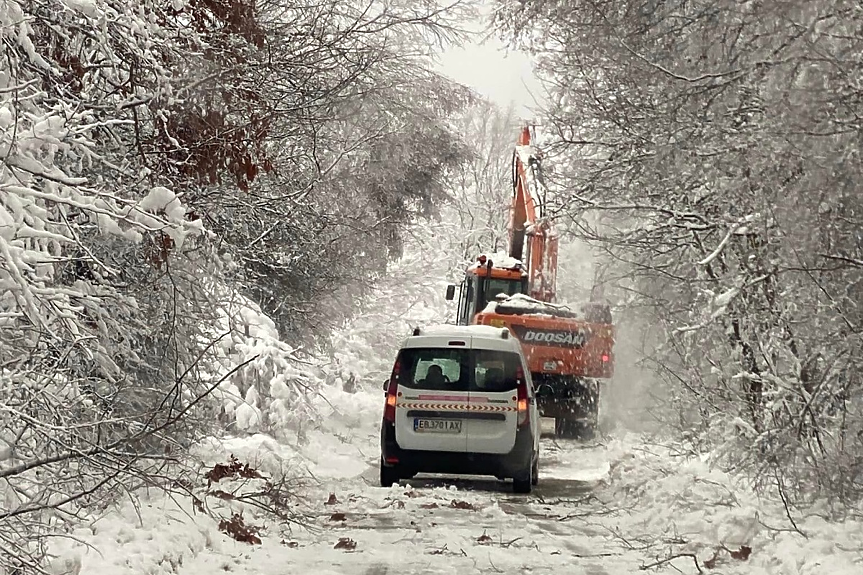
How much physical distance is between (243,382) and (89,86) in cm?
1063

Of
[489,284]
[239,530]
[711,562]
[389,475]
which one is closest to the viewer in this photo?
[711,562]

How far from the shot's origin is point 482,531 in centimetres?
1007

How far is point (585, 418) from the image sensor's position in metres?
21.8

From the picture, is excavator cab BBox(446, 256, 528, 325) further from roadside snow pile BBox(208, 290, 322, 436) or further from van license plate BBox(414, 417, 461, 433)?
van license plate BBox(414, 417, 461, 433)

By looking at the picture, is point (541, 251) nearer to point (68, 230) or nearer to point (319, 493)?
point (319, 493)

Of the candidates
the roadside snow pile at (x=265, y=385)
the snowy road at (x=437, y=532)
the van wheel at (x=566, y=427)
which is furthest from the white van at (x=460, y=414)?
the van wheel at (x=566, y=427)

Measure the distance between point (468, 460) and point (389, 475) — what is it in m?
1.00

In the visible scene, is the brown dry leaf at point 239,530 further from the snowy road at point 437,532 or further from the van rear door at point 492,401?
the van rear door at point 492,401

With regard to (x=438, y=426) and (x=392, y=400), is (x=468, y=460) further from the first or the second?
(x=392, y=400)

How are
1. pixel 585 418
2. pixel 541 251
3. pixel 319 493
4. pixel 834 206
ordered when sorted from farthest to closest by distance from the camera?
pixel 541 251, pixel 585 418, pixel 319 493, pixel 834 206

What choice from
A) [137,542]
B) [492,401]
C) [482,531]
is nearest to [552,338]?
[492,401]

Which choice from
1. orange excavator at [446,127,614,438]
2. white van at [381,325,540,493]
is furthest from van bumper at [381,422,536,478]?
orange excavator at [446,127,614,438]

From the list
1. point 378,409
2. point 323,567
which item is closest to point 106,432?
point 323,567

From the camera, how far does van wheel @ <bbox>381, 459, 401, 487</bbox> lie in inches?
520
